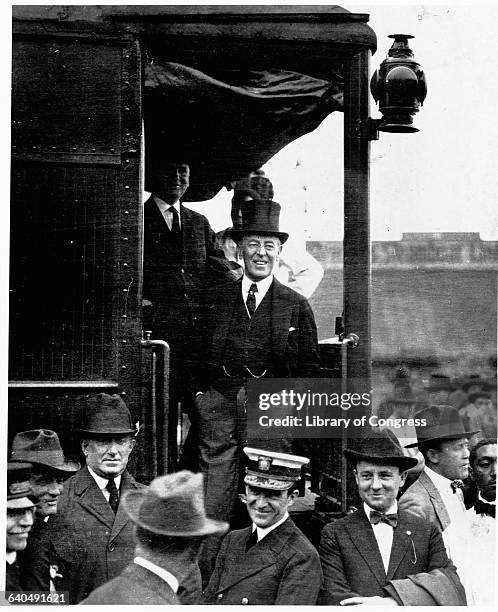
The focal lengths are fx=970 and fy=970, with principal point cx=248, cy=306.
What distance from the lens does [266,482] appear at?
4.15 metres

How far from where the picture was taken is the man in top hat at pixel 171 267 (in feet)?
13.7

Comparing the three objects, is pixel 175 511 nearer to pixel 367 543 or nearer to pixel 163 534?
pixel 163 534

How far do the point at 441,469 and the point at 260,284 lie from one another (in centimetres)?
116

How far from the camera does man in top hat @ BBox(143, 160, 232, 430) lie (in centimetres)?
417

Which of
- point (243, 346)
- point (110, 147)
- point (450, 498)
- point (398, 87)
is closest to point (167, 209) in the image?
point (110, 147)

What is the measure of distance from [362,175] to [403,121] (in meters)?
0.29

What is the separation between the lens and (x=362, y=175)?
13.8 ft

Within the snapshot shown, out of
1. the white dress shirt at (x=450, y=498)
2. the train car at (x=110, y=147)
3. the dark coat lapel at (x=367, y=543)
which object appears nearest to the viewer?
the train car at (x=110, y=147)

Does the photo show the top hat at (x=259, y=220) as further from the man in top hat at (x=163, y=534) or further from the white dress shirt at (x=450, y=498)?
the white dress shirt at (x=450, y=498)

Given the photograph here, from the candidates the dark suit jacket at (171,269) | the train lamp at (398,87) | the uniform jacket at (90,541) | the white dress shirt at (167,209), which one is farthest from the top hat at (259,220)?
the uniform jacket at (90,541)

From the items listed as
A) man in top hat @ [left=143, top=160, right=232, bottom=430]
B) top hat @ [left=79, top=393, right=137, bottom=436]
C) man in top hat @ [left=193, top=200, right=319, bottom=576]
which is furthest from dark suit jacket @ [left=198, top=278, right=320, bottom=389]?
top hat @ [left=79, top=393, right=137, bottom=436]

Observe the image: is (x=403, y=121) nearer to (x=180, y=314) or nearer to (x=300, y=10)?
(x=300, y=10)

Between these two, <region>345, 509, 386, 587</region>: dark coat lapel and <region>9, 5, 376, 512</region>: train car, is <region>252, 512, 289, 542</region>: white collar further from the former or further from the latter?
<region>9, 5, 376, 512</region>: train car

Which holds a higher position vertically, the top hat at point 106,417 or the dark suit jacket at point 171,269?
the dark suit jacket at point 171,269
